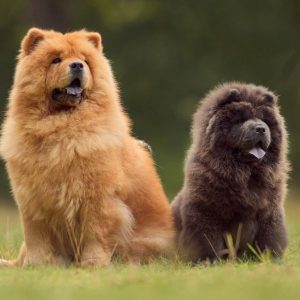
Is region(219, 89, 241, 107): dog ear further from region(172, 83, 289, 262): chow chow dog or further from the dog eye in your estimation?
the dog eye

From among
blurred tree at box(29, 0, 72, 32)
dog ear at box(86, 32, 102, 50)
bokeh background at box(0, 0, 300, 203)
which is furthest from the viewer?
bokeh background at box(0, 0, 300, 203)

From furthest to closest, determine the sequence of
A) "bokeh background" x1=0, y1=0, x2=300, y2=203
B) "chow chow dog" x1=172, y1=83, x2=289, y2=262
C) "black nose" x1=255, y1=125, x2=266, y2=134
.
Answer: "bokeh background" x1=0, y1=0, x2=300, y2=203
"chow chow dog" x1=172, y1=83, x2=289, y2=262
"black nose" x1=255, y1=125, x2=266, y2=134

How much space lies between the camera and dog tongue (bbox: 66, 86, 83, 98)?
7.17m

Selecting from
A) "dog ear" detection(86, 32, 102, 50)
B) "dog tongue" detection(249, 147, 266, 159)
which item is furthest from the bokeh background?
"dog tongue" detection(249, 147, 266, 159)

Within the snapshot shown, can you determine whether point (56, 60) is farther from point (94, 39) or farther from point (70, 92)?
point (94, 39)

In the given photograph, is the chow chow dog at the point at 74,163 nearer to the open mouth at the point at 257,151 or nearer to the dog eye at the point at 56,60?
the dog eye at the point at 56,60

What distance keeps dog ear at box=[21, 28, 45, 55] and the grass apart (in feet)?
5.95

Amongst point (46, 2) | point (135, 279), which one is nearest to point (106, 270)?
point (135, 279)

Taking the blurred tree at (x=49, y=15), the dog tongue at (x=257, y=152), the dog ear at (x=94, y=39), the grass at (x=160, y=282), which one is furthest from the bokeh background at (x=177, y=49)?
the grass at (x=160, y=282)

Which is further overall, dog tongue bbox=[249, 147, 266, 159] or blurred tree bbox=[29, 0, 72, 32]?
blurred tree bbox=[29, 0, 72, 32]

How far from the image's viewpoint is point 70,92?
283 inches

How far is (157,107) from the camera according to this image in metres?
22.2

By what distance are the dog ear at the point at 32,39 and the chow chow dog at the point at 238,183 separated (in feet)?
5.07

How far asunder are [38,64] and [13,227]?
3.85 metres
